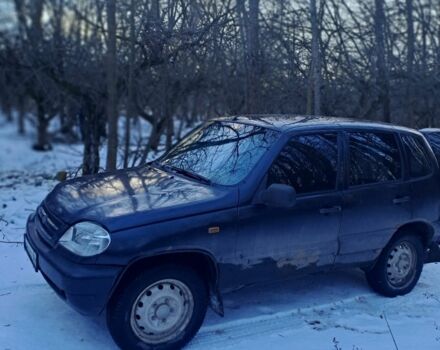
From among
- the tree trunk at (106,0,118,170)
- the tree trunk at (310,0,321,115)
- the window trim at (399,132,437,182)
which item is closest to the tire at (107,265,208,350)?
the window trim at (399,132,437,182)

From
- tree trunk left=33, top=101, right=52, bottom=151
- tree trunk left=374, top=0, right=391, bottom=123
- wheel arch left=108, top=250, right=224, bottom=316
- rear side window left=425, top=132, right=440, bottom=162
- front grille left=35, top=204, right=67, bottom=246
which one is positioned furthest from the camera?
tree trunk left=33, top=101, right=52, bottom=151

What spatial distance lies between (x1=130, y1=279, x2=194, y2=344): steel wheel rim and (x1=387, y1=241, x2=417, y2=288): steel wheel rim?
84.4 inches

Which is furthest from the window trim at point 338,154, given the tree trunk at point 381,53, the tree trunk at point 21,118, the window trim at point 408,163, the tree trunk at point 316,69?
the tree trunk at point 21,118

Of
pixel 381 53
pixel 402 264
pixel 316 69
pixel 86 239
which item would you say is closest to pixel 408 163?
pixel 402 264

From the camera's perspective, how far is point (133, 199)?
12.6 ft

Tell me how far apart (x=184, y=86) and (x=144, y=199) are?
7.58 metres

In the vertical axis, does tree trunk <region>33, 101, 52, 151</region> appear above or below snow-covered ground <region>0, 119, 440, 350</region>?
above

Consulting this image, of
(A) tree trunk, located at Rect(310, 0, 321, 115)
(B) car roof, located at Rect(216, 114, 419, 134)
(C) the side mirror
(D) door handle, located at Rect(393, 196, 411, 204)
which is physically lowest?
(D) door handle, located at Rect(393, 196, 411, 204)

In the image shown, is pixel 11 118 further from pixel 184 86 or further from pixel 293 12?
pixel 293 12

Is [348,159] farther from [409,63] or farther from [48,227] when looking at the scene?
[409,63]

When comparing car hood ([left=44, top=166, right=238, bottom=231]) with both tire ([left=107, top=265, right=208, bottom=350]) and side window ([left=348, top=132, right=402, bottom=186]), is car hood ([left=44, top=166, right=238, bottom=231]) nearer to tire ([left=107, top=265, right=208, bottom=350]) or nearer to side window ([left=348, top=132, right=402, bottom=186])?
tire ([left=107, top=265, right=208, bottom=350])

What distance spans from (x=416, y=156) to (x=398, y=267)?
3.51ft

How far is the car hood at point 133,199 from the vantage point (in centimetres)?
358

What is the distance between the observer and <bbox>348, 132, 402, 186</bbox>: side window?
4.59m
